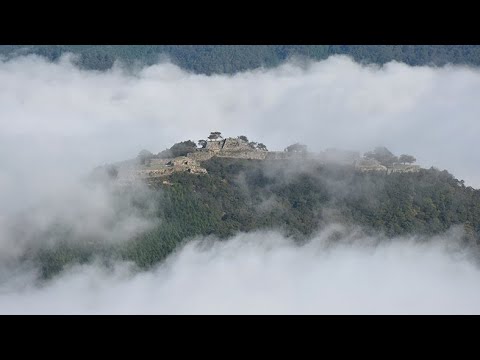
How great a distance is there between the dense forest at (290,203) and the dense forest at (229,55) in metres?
30.4

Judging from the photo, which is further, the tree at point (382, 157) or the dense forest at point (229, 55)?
the dense forest at point (229, 55)

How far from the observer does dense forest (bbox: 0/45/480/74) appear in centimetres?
4884

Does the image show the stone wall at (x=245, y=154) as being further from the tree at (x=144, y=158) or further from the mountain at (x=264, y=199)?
the tree at (x=144, y=158)

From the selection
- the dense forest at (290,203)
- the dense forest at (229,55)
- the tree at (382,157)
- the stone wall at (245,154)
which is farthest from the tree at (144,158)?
the dense forest at (229,55)

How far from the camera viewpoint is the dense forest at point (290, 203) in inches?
666

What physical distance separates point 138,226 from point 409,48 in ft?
116

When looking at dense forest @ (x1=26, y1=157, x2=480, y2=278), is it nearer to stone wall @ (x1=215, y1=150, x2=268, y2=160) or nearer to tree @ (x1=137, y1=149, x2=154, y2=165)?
stone wall @ (x1=215, y1=150, x2=268, y2=160)

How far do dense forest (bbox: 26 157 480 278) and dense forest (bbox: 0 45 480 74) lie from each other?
30361mm

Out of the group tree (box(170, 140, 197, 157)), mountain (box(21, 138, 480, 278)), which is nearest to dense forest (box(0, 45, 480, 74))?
tree (box(170, 140, 197, 157))

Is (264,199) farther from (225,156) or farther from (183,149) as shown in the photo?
(183,149)

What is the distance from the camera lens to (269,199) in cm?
1919

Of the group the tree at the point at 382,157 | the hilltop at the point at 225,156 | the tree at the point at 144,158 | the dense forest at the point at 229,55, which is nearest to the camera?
the hilltop at the point at 225,156

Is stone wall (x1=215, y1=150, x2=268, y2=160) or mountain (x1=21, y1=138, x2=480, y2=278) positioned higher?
stone wall (x1=215, y1=150, x2=268, y2=160)

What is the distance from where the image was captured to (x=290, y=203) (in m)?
19.1
